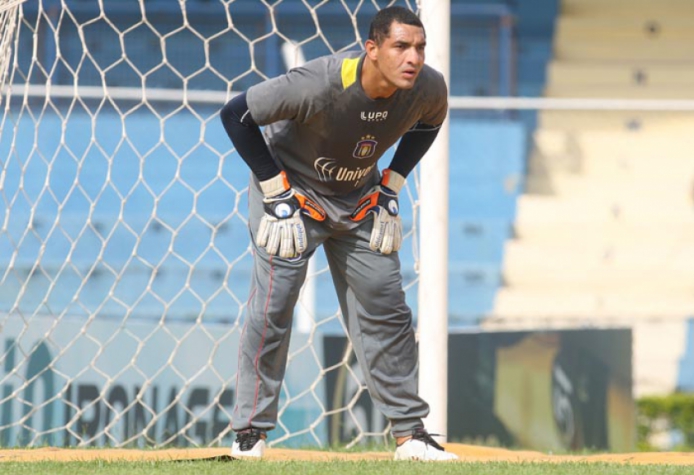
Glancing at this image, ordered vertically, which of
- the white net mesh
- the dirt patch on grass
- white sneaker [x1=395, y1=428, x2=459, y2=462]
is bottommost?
the dirt patch on grass

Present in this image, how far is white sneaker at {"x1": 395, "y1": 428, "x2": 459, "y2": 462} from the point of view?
3309 mm

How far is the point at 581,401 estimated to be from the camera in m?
6.09

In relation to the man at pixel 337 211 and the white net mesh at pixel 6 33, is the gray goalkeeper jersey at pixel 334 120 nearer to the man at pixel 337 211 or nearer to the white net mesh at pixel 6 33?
the man at pixel 337 211

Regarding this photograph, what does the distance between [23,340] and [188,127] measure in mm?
4799

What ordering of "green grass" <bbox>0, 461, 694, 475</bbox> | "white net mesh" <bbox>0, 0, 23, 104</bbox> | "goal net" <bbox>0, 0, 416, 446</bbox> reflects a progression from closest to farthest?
"green grass" <bbox>0, 461, 694, 475</bbox>
"white net mesh" <bbox>0, 0, 23, 104</bbox>
"goal net" <bbox>0, 0, 416, 446</bbox>

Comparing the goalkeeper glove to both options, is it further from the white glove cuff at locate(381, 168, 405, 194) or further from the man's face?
the man's face

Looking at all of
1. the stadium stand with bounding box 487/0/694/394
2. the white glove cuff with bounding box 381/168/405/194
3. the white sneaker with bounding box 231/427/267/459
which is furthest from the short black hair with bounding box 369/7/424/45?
the stadium stand with bounding box 487/0/694/394

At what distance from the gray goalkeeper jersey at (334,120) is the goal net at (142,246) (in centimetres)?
168

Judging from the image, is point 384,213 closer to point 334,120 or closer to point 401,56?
point 334,120

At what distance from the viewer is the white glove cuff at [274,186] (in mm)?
3285

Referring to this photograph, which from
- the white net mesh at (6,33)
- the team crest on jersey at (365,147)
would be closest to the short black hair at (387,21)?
the team crest on jersey at (365,147)

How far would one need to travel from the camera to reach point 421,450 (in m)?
3.33

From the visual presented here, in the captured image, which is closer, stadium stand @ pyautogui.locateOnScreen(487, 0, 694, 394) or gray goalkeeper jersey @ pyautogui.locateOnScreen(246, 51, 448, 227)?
gray goalkeeper jersey @ pyautogui.locateOnScreen(246, 51, 448, 227)

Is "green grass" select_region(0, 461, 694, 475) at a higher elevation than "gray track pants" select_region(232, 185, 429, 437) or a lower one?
lower
